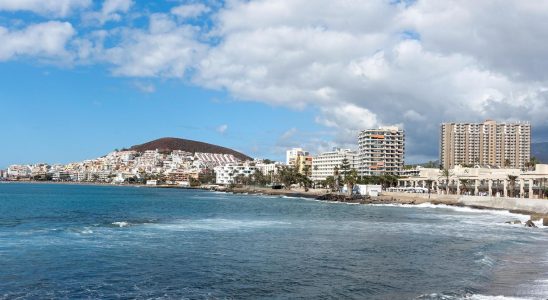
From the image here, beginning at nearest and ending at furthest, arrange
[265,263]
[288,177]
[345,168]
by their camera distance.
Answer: [265,263] < [345,168] < [288,177]

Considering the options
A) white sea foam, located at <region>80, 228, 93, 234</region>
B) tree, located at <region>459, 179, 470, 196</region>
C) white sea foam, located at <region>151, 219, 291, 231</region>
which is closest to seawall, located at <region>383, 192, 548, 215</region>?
tree, located at <region>459, 179, 470, 196</region>

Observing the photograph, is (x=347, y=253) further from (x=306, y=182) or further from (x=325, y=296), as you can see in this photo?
(x=306, y=182)

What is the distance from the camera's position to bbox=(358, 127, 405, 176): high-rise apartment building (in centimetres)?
18938

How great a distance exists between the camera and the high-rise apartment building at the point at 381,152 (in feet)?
621

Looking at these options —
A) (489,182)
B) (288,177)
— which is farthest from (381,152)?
(489,182)

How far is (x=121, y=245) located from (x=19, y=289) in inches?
493

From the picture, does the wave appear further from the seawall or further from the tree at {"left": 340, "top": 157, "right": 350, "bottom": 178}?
the tree at {"left": 340, "top": 157, "right": 350, "bottom": 178}

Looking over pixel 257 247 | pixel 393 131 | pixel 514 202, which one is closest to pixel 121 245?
pixel 257 247

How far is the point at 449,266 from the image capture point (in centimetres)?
2659

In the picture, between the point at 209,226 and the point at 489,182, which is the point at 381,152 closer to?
the point at 489,182

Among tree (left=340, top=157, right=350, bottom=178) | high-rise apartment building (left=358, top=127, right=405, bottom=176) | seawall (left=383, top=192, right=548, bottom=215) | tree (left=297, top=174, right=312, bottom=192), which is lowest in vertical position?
seawall (left=383, top=192, right=548, bottom=215)

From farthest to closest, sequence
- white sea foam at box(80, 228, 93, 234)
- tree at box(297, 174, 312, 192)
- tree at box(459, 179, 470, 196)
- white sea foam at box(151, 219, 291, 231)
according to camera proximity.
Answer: tree at box(297, 174, 312, 192) → tree at box(459, 179, 470, 196) → white sea foam at box(151, 219, 291, 231) → white sea foam at box(80, 228, 93, 234)

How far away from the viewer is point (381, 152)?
7505 inches

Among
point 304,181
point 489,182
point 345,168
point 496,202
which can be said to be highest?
point 345,168
